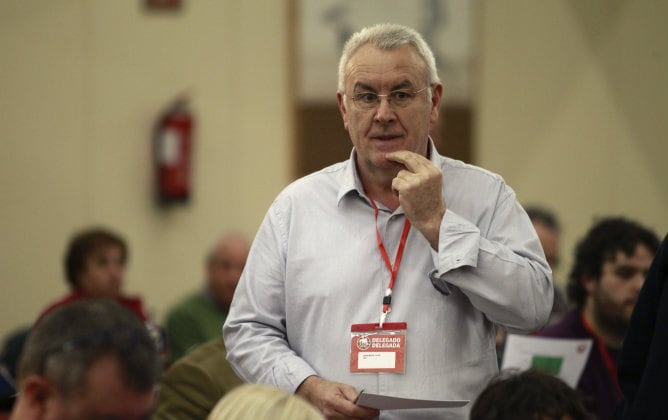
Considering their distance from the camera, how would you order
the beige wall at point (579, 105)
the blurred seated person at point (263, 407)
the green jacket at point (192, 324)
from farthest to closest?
1. the beige wall at point (579, 105)
2. the green jacket at point (192, 324)
3. the blurred seated person at point (263, 407)

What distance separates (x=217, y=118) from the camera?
6680 millimetres

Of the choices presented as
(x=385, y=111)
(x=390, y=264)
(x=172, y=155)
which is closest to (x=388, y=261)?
(x=390, y=264)

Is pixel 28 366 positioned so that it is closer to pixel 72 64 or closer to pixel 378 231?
pixel 378 231

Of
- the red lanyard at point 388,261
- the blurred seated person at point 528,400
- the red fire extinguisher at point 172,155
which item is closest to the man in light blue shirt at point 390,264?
the red lanyard at point 388,261

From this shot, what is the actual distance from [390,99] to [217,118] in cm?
425

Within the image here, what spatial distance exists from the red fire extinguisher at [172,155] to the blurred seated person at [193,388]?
353 centimetres

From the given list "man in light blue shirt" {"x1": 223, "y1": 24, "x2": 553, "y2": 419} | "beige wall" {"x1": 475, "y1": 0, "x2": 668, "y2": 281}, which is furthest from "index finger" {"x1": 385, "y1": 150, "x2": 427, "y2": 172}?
"beige wall" {"x1": 475, "y1": 0, "x2": 668, "y2": 281}

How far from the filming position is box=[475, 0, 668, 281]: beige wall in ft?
23.5

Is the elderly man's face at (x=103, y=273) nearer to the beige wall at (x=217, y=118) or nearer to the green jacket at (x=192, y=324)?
the green jacket at (x=192, y=324)

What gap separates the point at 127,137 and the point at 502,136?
2534mm

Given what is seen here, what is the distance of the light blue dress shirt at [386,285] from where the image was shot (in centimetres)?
237

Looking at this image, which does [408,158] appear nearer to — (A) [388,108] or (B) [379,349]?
(A) [388,108]

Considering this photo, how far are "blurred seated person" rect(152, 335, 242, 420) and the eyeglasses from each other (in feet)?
3.00

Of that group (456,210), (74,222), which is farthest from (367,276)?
(74,222)
